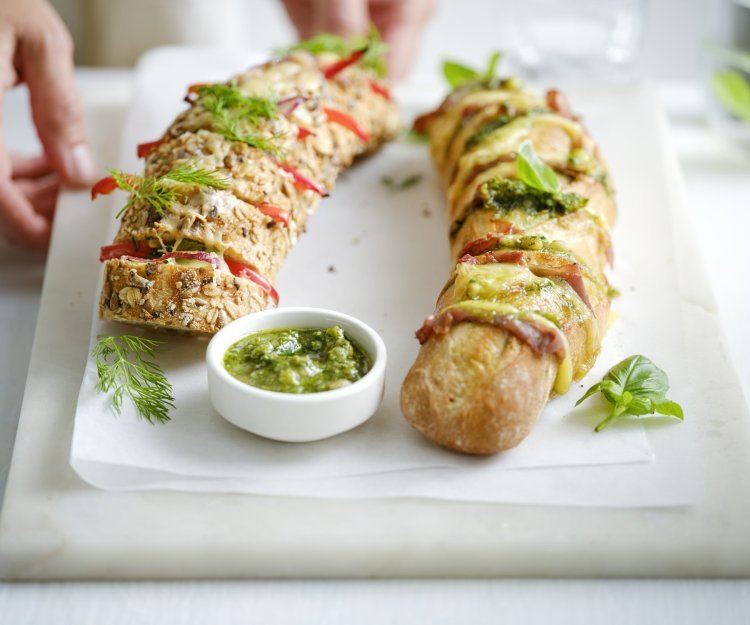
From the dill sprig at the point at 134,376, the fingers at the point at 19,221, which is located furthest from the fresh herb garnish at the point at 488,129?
the fingers at the point at 19,221

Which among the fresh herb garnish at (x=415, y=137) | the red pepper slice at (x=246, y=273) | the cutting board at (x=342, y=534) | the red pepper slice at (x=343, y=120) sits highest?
the red pepper slice at (x=343, y=120)

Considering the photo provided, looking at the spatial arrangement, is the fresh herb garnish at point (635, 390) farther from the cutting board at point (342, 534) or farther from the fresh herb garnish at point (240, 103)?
the fresh herb garnish at point (240, 103)

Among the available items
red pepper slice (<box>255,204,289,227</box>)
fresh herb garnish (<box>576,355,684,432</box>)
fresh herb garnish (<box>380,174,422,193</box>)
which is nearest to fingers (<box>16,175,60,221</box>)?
red pepper slice (<box>255,204,289,227</box>)

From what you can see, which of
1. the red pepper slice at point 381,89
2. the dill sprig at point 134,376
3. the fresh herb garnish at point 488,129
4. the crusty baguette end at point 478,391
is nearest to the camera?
the crusty baguette end at point 478,391

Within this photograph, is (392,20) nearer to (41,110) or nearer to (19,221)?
(41,110)

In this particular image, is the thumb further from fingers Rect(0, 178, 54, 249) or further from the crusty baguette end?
the crusty baguette end

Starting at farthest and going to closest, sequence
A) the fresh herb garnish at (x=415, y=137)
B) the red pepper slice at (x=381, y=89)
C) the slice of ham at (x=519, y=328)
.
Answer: the fresh herb garnish at (x=415, y=137) → the red pepper slice at (x=381, y=89) → the slice of ham at (x=519, y=328)

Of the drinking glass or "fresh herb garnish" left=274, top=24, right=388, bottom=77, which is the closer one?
"fresh herb garnish" left=274, top=24, right=388, bottom=77
